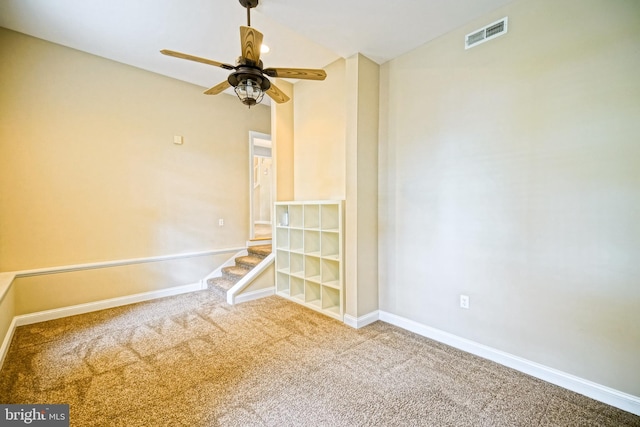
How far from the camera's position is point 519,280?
2156 millimetres

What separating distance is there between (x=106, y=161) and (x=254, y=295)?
2577 millimetres

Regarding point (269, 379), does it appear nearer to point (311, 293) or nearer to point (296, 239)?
point (311, 293)

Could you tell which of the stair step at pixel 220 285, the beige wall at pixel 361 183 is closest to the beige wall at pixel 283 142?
the beige wall at pixel 361 183

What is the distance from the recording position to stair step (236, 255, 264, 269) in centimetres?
423

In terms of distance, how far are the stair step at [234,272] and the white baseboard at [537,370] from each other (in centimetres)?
239

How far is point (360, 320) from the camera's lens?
115 inches

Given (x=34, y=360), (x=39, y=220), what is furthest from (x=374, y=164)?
(x=39, y=220)

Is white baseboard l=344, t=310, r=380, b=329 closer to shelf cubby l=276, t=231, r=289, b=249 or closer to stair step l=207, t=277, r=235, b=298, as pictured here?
shelf cubby l=276, t=231, r=289, b=249

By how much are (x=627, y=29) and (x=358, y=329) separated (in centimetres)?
309

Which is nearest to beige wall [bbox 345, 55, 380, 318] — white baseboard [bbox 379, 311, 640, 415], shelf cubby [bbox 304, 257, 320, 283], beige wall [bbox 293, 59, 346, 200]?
beige wall [bbox 293, 59, 346, 200]

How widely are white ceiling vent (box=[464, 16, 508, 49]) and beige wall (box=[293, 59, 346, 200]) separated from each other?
139 centimetres

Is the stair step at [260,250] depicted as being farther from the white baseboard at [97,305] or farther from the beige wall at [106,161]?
the white baseboard at [97,305]

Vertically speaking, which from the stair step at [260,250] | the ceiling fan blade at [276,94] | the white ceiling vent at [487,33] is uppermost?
the white ceiling vent at [487,33]

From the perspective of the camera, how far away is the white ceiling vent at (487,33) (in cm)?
221
